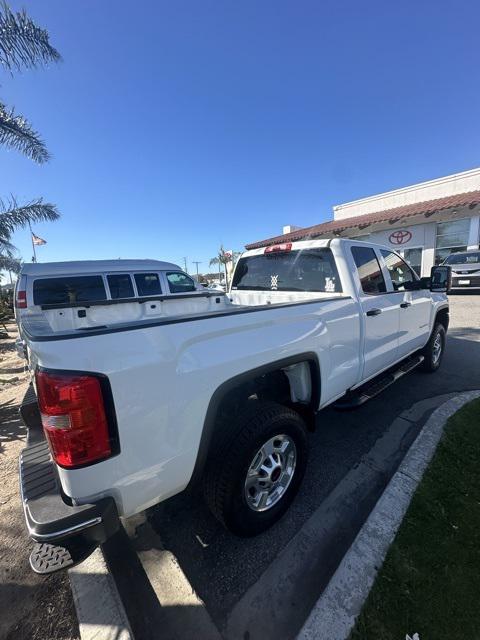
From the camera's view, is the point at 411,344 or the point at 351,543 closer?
the point at 351,543

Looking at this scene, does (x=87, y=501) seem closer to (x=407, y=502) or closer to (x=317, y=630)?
(x=317, y=630)

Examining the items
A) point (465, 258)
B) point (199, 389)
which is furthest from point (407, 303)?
point (465, 258)

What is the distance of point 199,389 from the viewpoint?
1587mm

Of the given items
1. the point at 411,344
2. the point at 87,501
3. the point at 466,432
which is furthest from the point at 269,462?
the point at 411,344

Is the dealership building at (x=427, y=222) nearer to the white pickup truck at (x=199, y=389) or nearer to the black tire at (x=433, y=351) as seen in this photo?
the black tire at (x=433, y=351)

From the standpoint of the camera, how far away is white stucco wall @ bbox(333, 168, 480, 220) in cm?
A: 1614

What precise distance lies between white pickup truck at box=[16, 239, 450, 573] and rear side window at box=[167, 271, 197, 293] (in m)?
3.79

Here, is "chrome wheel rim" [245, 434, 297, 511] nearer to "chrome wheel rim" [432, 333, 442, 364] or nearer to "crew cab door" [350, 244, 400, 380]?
"crew cab door" [350, 244, 400, 380]

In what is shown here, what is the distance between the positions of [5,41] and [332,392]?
25.6ft

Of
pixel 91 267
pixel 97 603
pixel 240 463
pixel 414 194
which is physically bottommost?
pixel 97 603

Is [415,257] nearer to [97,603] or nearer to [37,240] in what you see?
[97,603]

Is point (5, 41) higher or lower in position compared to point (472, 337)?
higher

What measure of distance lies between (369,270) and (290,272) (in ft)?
2.91

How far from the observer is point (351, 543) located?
2.01 meters
